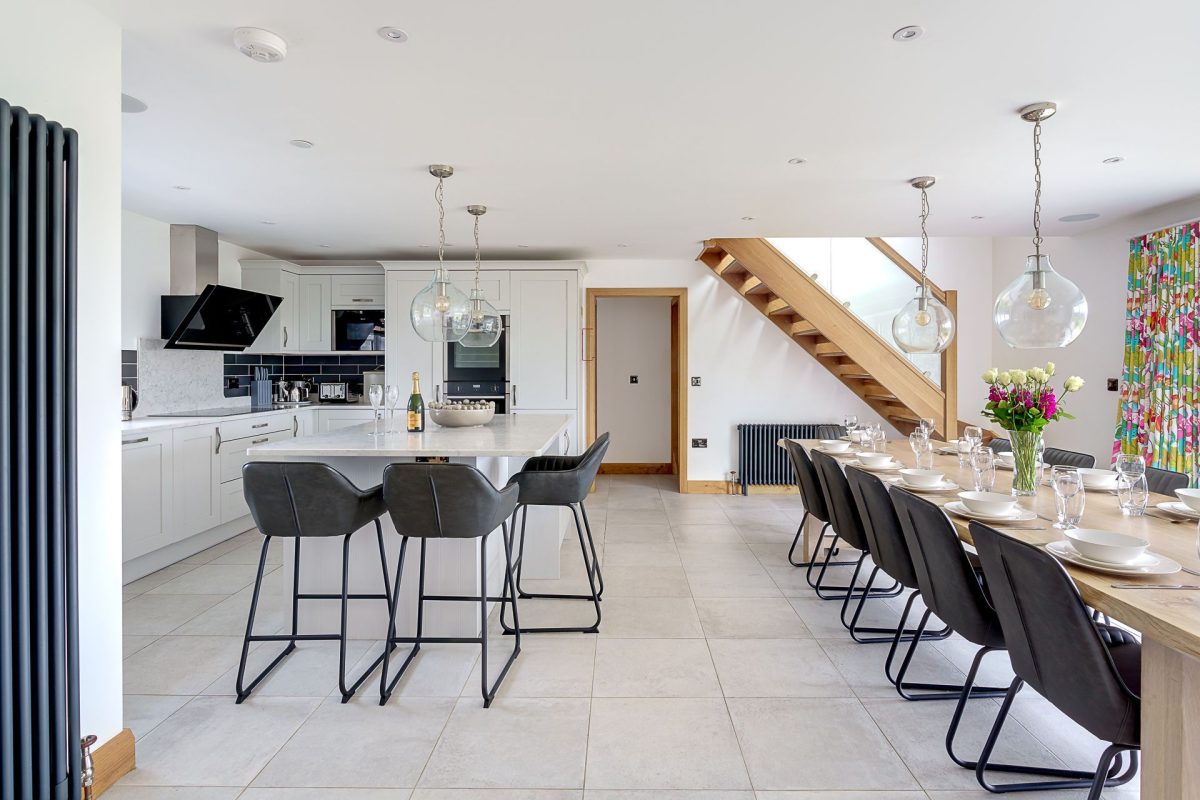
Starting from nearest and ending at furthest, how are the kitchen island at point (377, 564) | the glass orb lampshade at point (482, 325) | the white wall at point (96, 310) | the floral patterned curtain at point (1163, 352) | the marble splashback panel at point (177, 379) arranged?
the white wall at point (96, 310) → the kitchen island at point (377, 564) → the floral patterned curtain at point (1163, 352) → the glass orb lampshade at point (482, 325) → the marble splashback panel at point (177, 379)

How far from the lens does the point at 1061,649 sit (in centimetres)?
158

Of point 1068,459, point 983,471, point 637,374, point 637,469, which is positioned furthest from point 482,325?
point 637,469

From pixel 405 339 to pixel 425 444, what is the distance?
10.8ft

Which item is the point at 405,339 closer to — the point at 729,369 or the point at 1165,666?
the point at 729,369

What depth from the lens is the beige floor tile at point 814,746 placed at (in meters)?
1.96

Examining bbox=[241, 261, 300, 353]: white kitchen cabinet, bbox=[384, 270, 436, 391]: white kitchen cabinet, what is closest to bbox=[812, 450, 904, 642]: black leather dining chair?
bbox=[384, 270, 436, 391]: white kitchen cabinet

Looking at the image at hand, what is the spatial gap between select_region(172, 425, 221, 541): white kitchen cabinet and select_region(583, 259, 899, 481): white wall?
365 cm

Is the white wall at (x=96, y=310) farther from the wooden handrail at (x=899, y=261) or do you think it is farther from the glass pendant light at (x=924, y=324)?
the wooden handrail at (x=899, y=261)

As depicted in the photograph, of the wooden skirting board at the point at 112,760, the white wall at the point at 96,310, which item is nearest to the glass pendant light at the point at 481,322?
the white wall at the point at 96,310

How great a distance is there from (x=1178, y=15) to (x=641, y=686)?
2.88m

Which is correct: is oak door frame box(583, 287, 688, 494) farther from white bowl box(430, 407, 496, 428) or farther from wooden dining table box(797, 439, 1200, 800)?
wooden dining table box(797, 439, 1200, 800)

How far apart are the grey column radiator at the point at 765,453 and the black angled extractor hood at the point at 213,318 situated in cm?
465

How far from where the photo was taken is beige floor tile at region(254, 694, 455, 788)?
198 centimetres

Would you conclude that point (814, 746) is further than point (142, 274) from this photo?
No
